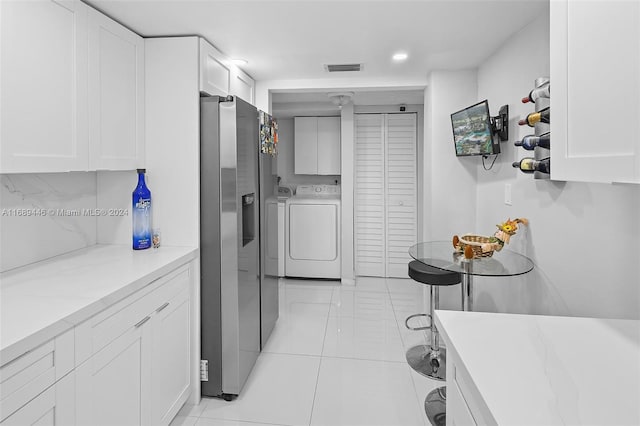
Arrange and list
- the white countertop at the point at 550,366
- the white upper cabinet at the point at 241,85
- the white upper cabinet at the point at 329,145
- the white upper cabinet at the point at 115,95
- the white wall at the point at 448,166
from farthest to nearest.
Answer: the white upper cabinet at the point at 329,145 < the white wall at the point at 448,166 < the white upper cabinet at the point at 241,85 < the white upper cabinet at the point at 115,95 < the white countertop at the point at 550,366

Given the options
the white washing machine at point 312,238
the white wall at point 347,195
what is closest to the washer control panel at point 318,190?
the white washing machine at point 312,238

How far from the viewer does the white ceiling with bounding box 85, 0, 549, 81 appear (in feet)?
6.33

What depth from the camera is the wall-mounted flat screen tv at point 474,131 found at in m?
2.54

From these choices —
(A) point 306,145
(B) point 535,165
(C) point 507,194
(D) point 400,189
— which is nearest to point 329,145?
(A) point 306,145

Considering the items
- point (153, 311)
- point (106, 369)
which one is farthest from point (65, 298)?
point (153, 311)

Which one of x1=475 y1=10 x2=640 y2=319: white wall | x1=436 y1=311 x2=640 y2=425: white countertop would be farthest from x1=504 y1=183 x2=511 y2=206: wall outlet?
x1=436 y1=311 x2=640 y2=425: white countertop

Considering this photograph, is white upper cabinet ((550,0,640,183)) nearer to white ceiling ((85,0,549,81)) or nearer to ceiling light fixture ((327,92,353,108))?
white ceiling ((85,0,549,81))

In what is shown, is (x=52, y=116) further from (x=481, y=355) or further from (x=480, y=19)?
(x=480, y=19)

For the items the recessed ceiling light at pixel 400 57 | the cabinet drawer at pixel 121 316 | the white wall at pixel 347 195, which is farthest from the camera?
the white wall at pixel 347 195

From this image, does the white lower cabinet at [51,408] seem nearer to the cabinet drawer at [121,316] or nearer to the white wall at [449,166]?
the cabinet drawer at [121,316]

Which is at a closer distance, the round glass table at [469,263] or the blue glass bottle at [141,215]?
the round glass table at [469,263]

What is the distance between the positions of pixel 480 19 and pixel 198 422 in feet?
9.08

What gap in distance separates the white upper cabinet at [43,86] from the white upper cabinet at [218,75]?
0.67 meters

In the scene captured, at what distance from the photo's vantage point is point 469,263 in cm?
211
